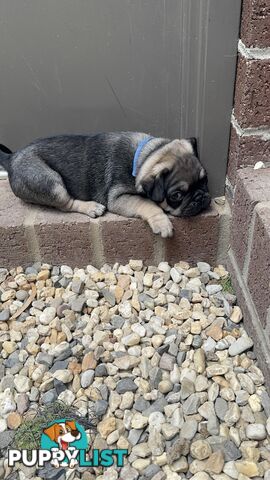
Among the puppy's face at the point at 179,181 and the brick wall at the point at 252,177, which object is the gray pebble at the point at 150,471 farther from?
the puppy's face at the point at 179,181

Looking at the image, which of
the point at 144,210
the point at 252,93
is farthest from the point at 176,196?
the point at 252,93

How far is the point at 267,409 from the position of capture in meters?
2.06

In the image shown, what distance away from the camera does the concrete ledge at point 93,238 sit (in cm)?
272

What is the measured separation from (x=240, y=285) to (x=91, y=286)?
85 cm

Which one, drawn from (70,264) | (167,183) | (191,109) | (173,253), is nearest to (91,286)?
(70,264)

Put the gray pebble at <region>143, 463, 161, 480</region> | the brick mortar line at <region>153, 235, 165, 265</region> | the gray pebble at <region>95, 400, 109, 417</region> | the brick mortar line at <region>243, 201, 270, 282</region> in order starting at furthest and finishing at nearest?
1. the brick mortar line at <region>153, 235, 165, 265</region>
2. the brick mortar line at <region>243, 201, 270, 282</region>
3. the gray pebble at <region>95, 400, 109, 417</region>
4. the gray pebble at <region>143, 463, 161, 480</region>

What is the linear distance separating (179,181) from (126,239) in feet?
1.63

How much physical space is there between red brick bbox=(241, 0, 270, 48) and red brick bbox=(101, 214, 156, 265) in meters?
1.11

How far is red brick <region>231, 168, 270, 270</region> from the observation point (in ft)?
7.71

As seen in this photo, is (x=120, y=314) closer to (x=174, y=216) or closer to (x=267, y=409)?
(x=174, y=216)

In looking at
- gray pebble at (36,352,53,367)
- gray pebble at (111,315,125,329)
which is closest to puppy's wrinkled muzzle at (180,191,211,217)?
gray pebble at (111,315,125,329)

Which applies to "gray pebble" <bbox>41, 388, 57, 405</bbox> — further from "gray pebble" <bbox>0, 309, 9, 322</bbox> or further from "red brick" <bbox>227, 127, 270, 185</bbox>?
"red brick" <bbox>227, 127, 270, 185</bbox>

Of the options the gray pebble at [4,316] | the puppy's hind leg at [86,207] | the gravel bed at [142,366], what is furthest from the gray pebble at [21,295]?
the puppy's hind leg at [86,207]

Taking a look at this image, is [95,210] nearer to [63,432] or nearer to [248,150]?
[248,150]
